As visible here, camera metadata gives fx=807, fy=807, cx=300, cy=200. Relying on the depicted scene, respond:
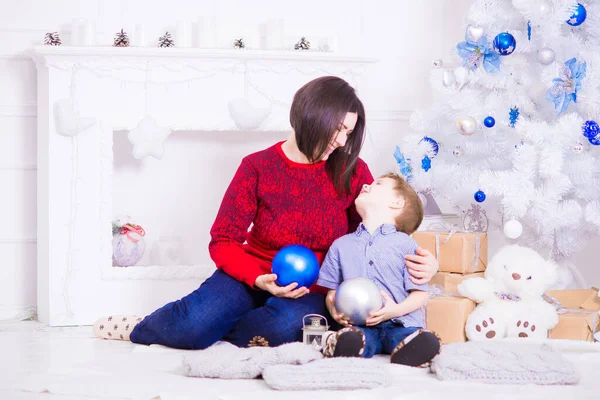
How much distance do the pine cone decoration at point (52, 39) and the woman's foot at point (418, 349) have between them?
194cm

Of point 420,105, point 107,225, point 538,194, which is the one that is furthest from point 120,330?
point 420,105

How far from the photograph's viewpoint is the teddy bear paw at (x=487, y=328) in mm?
2684

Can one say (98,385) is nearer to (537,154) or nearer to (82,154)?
(82,154)

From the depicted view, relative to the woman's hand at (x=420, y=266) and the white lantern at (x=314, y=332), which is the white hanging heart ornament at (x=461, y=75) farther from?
the white lantern at (x=314, y=332)

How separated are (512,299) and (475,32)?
3.22 feet

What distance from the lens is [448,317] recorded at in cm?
271

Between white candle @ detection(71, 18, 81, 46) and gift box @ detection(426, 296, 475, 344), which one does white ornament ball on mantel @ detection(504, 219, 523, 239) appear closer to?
gift box @ detection(426, 296, 475, 344)

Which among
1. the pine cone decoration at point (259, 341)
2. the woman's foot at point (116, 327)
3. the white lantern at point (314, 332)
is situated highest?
the white lantern at point (314, 332)

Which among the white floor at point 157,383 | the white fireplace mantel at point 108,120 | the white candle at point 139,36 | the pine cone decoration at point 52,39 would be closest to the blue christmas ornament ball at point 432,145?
the white fireplace mantel at point 108,120

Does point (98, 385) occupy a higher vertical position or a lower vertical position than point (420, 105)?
lower

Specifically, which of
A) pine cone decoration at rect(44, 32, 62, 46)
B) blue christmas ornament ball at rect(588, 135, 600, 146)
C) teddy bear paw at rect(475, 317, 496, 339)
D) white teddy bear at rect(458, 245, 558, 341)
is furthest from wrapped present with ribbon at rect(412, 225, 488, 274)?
pine cone decoration at rect(44, 32, 62, 46)

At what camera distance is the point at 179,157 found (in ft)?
12.1

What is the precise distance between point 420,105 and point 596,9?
113cm

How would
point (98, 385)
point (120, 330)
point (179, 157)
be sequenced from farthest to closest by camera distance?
point (179, 157), point (120, 330), point (98, 385)
